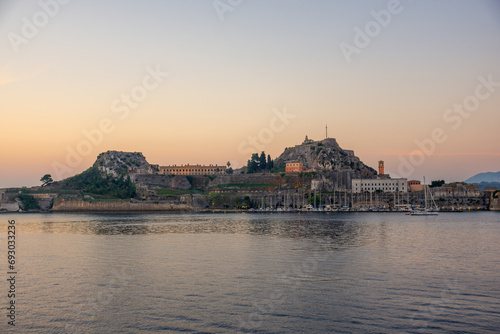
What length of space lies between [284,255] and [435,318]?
43.0 feet

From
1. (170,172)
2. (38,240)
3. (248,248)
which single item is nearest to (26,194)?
(170,172)

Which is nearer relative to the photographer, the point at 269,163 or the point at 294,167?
the point at 294,167

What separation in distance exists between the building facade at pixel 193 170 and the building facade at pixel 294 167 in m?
23.6

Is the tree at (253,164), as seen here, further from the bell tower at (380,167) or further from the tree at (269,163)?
the bell tower at (380,167)

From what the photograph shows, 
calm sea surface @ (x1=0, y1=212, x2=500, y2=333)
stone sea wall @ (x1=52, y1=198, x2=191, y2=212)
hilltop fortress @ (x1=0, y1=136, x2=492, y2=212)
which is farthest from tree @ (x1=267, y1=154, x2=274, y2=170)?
calm sea surface @ (x1=0, y1=212, x2=500, y2=333)

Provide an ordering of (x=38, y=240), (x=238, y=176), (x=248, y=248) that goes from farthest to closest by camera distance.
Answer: (x=238, y=176) < (x=38, y=240) < (x=248, y=248)

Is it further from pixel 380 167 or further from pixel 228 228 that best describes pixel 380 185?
Result: pixel 228 228

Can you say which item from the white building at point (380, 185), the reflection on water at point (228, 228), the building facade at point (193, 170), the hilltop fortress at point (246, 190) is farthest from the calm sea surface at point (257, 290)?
the building facade at point (193, 170)

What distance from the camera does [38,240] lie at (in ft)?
121

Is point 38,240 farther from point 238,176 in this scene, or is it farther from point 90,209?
point 238,176

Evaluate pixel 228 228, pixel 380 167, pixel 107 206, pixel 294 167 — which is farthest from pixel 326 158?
pixel 228 228

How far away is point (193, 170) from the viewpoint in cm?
14375

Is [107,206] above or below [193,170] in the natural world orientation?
below

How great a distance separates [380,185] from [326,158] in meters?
23.2
